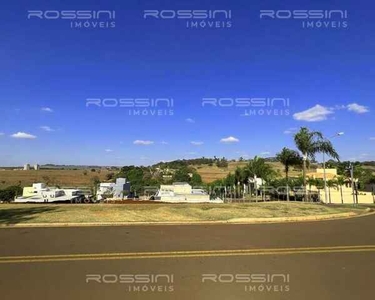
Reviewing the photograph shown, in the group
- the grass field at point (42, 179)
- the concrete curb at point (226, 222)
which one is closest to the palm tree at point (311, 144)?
the concrete curb at point (226, 222)

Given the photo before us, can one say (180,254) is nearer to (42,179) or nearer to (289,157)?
(289,157)

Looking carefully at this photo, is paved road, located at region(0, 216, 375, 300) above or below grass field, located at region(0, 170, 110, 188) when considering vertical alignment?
below

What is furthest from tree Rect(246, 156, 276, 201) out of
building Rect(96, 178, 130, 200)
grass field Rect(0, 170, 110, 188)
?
grass field Rect(0, 170, 110, 188)

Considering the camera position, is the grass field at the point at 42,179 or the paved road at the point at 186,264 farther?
the grass field at the point at 42,179

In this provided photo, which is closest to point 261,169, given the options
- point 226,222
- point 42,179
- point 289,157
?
point 289,157

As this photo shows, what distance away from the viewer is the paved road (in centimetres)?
530

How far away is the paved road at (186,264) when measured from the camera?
5301 mm

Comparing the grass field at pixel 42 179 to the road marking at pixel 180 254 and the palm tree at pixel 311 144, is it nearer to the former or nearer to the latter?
the palm tree at pixel 311 144

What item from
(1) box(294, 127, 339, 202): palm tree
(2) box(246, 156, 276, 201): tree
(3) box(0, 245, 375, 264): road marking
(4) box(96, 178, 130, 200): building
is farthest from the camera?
(2) box(246, 156, 276, 201): tree

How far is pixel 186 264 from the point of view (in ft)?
22.5

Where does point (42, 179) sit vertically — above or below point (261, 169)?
below

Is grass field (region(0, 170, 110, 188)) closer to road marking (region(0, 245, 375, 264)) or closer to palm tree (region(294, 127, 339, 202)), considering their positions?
palm tree (region(294, 127, 339, 202))

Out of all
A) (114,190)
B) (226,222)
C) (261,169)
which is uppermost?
(261,169)

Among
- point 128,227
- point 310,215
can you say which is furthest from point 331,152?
point 128,227
